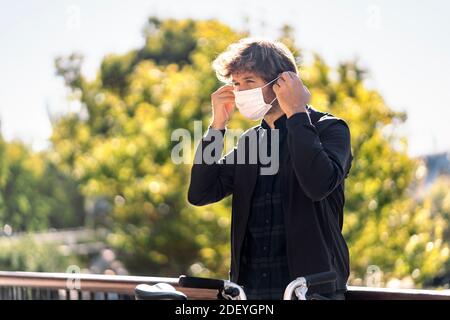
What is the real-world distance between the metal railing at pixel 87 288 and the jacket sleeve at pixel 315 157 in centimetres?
72

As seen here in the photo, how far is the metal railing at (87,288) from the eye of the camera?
3355mm

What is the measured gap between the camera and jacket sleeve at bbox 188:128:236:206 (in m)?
3.11

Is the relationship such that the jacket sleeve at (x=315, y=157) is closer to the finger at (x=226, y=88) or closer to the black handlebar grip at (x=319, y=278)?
the black handlebar grip at (x=319, y=278)

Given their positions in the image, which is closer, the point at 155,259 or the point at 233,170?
the point at 233,170

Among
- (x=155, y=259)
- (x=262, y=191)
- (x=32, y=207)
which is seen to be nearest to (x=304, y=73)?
(x=155, y=259)

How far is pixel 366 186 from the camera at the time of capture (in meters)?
14.8

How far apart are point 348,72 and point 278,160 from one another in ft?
45.6

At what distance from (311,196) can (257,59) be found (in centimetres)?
54

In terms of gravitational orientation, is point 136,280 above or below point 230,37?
below

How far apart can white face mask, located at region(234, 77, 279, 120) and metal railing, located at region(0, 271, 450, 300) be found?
2.51 ft

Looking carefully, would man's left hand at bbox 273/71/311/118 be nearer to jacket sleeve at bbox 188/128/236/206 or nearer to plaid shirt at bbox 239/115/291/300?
plaid shirt at bbox 239/115/291/300

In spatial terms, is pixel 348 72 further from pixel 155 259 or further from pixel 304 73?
pixel 155 259

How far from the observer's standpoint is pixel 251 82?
3.02 metres

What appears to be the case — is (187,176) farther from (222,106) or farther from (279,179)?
(279,179)
